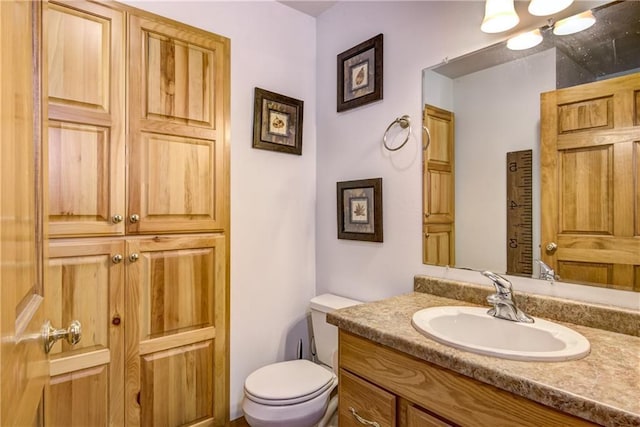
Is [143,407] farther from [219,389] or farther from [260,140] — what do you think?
[260,140]

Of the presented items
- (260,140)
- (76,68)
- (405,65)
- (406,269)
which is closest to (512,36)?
(405,65)

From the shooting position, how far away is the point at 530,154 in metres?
1.25

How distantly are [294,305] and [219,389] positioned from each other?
59 cm

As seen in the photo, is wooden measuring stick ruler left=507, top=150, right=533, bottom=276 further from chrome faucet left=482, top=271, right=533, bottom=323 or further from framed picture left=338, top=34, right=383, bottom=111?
framed picture left=338, top=34, right=383, bottom=111

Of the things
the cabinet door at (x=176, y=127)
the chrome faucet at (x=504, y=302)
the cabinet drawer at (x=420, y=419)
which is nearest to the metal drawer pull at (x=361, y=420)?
the cabinet drawer at (x=420, y=419)

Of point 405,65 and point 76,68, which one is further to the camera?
point 405,65

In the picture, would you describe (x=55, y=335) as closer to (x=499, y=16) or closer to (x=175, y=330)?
(x=175, y=330)

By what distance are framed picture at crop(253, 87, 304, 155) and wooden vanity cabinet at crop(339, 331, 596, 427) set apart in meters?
1.16

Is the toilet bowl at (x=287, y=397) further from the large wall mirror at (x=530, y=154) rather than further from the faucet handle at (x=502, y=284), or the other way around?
the faucet handle at (x=502, y=284)

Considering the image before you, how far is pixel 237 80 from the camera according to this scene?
5.99 ft

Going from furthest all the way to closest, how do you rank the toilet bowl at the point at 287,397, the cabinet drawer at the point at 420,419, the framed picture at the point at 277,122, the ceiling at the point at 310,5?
the ceiling at the point at 310,5 → the framed picture at the point at 277,122 → the toilet bowl at the point at 287,397 → the cabinet drawer at the point at 420,419

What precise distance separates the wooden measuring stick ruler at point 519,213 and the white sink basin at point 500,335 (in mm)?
212

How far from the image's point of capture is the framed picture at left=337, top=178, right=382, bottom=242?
177 cm

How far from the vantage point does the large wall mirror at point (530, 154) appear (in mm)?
1065
